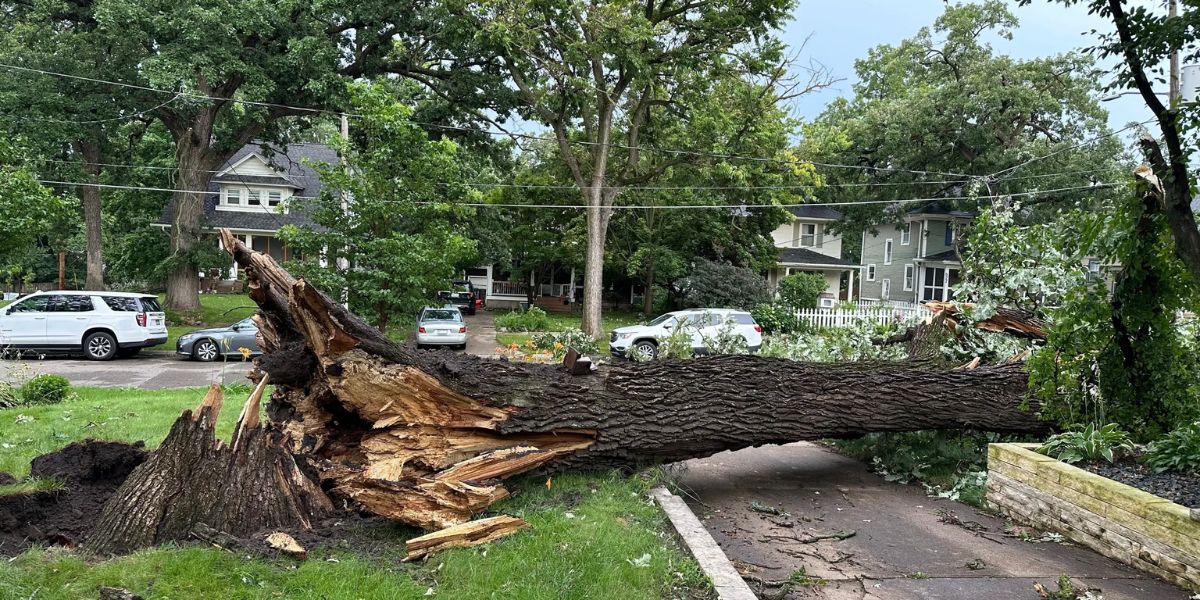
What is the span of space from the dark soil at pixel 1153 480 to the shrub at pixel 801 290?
22404 millimetres

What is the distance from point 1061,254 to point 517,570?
6929mm

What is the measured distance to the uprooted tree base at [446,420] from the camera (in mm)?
4410

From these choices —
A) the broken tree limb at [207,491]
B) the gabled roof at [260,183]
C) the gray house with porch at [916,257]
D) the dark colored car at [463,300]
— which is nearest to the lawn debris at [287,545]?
the broken tree limb at [207,491]

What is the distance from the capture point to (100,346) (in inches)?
690

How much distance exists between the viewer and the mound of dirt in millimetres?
4203

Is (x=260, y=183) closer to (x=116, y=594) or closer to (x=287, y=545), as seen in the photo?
(x=287, y=545)

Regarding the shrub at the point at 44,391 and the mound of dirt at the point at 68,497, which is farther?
the shrub at the point at 44,391

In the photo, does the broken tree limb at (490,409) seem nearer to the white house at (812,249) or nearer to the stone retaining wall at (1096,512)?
the stone retaining wall at (1096,512)

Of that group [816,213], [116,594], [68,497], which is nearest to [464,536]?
[116,594]

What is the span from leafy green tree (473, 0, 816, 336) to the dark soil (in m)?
16.5

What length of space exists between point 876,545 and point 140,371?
15374 mm

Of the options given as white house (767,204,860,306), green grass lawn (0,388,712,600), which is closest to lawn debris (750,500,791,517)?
green grass lawn (0,388,712,600)

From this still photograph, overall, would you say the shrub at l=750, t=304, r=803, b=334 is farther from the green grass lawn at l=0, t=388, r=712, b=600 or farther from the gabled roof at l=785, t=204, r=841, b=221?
the green grass lawn at l=0, t=388, r=712, b=600

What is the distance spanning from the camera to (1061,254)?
7.98m
